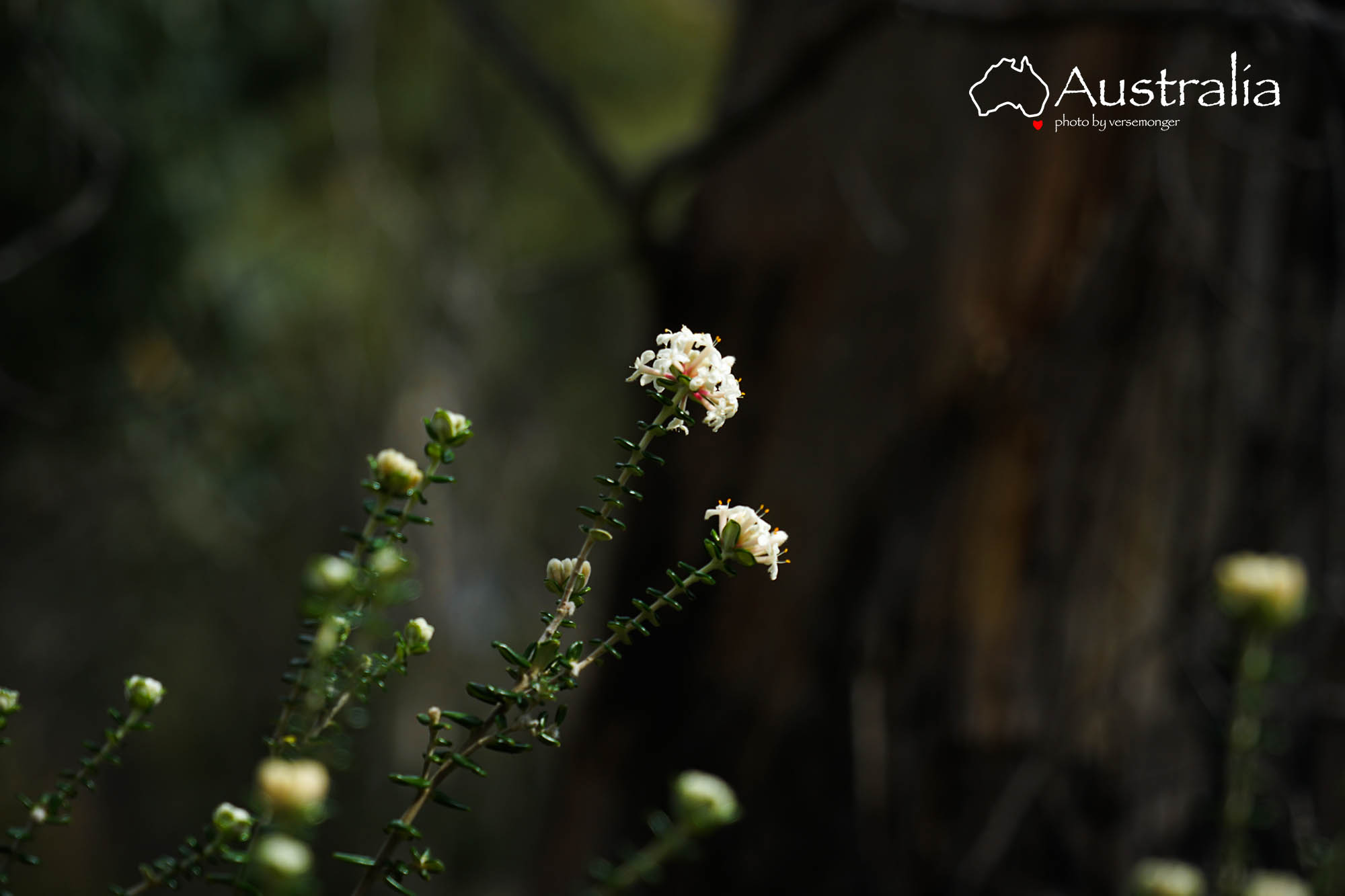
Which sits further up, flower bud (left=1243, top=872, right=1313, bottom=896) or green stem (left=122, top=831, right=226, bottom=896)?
flower bud (left=1243, top=872, right=1313, bottom=896)

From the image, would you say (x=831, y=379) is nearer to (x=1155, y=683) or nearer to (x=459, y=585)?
(x=1155, y=683)

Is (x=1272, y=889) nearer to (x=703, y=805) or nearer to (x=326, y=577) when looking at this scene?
(x=703, y=805)

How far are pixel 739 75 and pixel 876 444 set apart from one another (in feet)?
2.48

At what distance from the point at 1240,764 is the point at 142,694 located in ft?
1.42

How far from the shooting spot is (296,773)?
0.28 metres

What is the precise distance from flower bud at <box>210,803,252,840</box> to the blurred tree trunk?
982 mm

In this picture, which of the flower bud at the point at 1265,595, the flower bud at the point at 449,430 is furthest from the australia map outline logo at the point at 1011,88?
the flower bud at the point at 449,430

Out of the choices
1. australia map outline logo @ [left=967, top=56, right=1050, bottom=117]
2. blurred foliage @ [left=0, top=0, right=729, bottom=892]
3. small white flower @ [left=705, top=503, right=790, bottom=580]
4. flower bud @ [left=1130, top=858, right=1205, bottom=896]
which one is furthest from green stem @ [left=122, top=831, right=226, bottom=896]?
australia map outline logo @ [left=967, top=56, right=1050, bottom=117]

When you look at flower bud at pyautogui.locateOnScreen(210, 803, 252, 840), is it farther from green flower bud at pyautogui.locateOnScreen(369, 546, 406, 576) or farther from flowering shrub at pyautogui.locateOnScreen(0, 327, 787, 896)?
green flower bud at pyautogui.locateOnScreen(369, 546, 406, 576)

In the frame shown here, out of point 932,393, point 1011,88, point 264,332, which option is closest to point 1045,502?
point 932,393

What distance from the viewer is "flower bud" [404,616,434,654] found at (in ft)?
1.29

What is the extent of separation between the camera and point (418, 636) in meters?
0.40

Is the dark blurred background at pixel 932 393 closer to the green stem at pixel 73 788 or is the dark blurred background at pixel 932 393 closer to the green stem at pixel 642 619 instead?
the green stem at pixel 642 619

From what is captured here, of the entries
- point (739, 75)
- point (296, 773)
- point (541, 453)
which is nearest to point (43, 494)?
point (541, 453)
